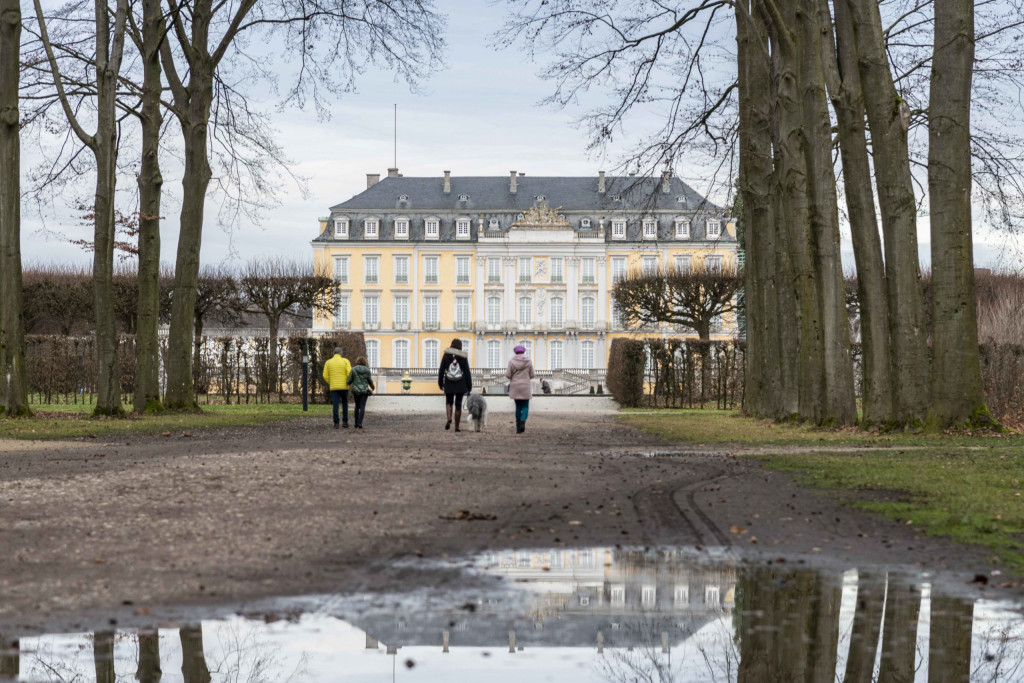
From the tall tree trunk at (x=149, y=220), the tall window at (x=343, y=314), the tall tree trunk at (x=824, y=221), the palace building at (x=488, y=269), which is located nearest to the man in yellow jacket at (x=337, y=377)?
the tall tree trunk at (x=149, y=220)

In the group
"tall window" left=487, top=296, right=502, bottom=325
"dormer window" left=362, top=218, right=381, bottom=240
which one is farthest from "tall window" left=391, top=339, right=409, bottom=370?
"dormer window" left=362, top=218, right=381, bottom=240

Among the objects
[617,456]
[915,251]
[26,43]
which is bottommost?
[617,456]

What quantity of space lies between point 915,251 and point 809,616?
12242 mm

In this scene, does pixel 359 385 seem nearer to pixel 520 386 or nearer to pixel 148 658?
pixel 520 386

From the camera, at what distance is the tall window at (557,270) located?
85625mm

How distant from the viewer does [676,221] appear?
85250 millimetres

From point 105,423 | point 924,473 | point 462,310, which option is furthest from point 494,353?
point 924,473

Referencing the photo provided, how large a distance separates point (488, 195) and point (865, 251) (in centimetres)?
7313

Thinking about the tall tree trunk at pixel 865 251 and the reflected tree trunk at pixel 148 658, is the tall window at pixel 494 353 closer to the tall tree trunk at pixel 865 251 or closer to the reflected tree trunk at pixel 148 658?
the tall tree trunk at pixel 865 251

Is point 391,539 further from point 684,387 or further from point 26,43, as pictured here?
point 684,387

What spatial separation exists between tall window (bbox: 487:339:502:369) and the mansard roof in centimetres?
961

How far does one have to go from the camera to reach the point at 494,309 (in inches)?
3378

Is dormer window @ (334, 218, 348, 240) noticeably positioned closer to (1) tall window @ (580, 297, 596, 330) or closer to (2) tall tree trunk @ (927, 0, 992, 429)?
(1) tall window @ (580, 297, 596, 330)

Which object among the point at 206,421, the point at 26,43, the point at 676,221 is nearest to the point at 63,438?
the point at 206,421
